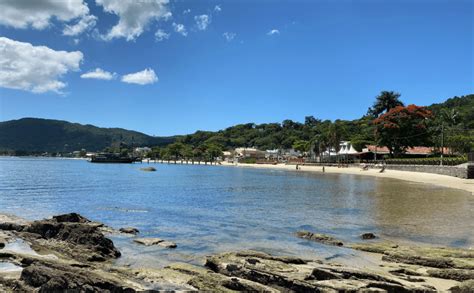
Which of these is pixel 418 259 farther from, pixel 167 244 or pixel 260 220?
pixel 260 220

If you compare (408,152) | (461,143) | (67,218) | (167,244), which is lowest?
(167,244)

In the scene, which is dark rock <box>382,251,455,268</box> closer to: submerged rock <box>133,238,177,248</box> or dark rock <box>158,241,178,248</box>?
dark rock <box>158,241,178,248</box>

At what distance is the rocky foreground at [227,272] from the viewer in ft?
32.2

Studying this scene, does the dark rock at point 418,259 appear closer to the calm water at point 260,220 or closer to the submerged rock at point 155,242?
the calm water at point 260,220

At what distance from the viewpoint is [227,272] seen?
1180cm

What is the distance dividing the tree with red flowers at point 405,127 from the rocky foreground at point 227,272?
278ft

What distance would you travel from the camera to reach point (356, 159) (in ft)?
403

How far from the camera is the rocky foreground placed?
9.81 m

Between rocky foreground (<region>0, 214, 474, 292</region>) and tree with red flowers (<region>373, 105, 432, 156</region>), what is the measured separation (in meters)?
84.8

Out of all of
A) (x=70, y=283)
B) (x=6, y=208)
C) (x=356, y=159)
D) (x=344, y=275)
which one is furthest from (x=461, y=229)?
(x=356, y=159)

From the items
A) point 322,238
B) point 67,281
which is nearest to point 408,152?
point 322,238

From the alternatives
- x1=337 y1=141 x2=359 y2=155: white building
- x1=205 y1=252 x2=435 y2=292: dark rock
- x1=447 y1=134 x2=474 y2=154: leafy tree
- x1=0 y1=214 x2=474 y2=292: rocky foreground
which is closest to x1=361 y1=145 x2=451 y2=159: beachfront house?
x1=337 y1=141 x2=359 y2=155: white building

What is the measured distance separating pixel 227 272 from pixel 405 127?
3647 inches

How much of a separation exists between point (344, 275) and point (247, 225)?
13256 millimetres
